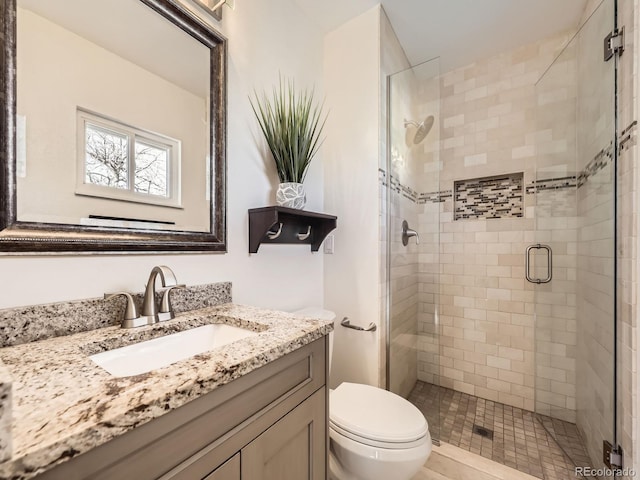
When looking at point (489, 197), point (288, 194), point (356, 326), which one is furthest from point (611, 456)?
point (288, 194)

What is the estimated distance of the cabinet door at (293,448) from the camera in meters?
0.70

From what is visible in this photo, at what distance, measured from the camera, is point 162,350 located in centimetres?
90

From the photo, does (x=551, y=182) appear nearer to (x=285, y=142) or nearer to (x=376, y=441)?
(x=285, y=142)

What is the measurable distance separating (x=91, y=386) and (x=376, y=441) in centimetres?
101

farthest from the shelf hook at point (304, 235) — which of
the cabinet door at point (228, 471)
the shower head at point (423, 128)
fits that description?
the cabinet door at point (228, 471)

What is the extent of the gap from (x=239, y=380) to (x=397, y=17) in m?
2.26

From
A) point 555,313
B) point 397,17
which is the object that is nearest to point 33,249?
point 397,17

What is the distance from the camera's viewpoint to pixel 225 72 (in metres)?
1.29

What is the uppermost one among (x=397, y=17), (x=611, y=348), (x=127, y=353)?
(x=397, y=17)

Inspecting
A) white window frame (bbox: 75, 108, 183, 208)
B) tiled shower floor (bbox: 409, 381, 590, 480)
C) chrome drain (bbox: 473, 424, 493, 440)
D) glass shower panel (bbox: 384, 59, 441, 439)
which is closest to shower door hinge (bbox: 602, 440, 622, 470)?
tiled shower floor (bbox: 409, 381, 590, 480)

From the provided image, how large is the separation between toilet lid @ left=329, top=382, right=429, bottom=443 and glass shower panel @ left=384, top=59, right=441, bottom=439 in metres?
0.45

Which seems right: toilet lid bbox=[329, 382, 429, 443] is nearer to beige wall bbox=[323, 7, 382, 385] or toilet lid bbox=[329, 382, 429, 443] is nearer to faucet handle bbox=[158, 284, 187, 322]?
beige wall bbox=[323, 7, 382, 385]

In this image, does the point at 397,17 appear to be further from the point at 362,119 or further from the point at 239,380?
the point at 239,380

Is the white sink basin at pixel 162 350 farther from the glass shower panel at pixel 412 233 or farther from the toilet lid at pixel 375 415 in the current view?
the glass shower panel at pixel 412 233
